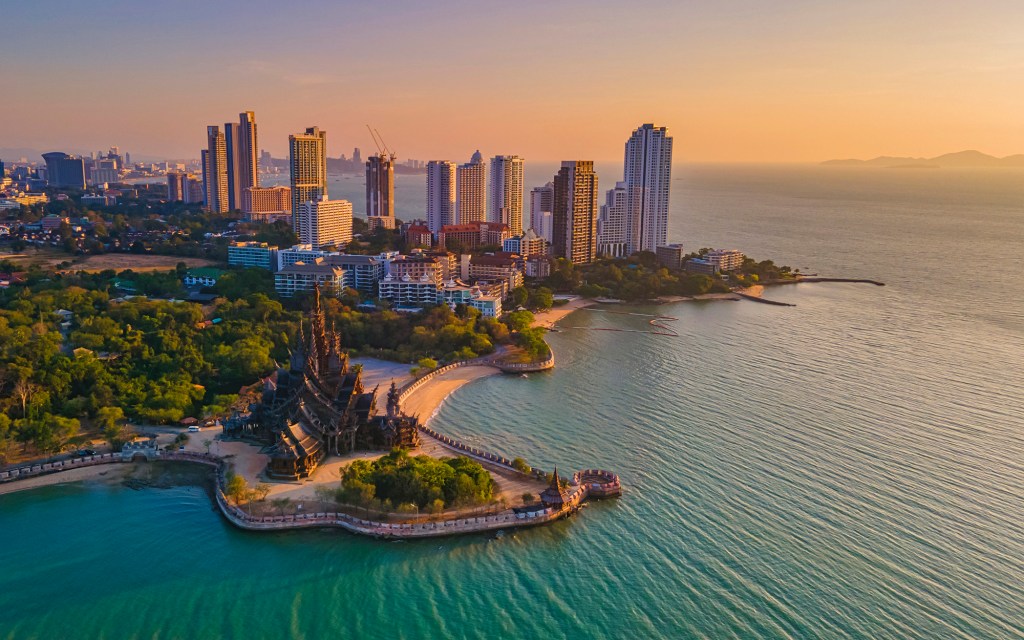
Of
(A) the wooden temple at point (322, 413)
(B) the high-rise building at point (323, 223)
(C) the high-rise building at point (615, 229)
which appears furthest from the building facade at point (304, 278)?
(C) the high-rise building at point (615, 229)

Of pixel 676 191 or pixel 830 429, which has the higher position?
pixel 676 191

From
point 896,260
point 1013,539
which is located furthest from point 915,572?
point 896,260

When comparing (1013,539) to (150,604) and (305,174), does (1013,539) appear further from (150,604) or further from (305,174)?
(305,174)

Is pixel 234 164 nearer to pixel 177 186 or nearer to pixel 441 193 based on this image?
pixel 177 186

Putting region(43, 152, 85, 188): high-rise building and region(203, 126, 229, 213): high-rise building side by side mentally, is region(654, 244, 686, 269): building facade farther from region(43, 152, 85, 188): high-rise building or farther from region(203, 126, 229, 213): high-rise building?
region(43, 152, 85, 188): high-rise building

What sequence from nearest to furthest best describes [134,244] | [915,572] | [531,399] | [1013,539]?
[915,572] < [1013,539] < [531,399] < [134,244]

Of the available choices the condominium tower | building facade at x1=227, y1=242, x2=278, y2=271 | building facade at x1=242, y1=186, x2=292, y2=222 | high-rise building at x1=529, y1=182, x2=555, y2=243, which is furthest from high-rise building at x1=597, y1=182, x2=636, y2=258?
the condominium tower
